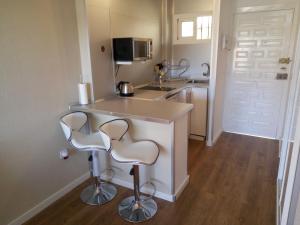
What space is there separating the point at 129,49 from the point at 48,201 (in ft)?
6.12

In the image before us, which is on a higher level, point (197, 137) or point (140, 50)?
point (140, 50)

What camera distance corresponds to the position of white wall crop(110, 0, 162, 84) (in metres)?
2.94

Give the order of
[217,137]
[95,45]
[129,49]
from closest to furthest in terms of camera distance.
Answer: [95,45], [129,49], [217,137]

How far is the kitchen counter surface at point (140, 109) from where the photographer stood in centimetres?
200

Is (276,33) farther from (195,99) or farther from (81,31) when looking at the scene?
(81,31)

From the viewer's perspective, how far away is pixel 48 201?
2.26m

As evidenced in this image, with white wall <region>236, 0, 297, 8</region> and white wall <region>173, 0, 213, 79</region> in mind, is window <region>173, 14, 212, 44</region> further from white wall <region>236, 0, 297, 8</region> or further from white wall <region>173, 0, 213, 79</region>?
white wall <region>236, 0, 297, 8</region>

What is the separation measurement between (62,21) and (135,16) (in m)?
1.39

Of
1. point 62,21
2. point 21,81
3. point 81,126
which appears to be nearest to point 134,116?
point 81,126

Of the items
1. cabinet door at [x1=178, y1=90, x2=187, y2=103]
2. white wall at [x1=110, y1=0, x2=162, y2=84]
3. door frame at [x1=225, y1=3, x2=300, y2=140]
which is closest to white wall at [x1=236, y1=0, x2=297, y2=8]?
door frame at [x1=225, y1=3, x2=300, y2=140]

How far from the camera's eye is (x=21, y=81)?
1.91 m

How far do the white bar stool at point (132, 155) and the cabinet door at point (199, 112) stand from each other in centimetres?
163

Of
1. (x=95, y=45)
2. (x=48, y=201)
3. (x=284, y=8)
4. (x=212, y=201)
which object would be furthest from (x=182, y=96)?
(x=48, y=201)

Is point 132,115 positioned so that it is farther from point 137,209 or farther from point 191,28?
point 191,28
